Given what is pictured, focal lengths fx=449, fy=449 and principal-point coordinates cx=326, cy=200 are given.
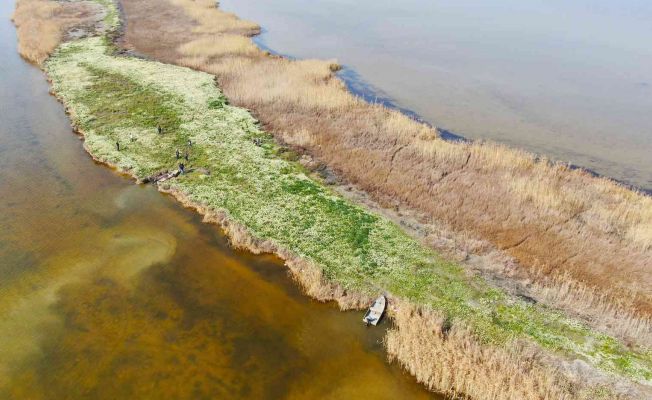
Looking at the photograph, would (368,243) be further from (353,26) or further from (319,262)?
(353,26)

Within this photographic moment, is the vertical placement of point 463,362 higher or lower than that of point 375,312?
higher

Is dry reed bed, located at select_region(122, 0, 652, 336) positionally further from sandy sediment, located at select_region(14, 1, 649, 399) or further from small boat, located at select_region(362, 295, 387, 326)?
small boat, located at select_region(362, 295, 387, 326)

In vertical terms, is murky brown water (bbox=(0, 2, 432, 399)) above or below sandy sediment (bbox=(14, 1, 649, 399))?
below

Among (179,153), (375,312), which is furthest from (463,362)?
(179,153)

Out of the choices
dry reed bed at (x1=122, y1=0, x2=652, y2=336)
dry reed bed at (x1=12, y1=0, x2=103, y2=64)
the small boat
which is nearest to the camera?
the small boat

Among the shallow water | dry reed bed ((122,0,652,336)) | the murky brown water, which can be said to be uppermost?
the shallow water

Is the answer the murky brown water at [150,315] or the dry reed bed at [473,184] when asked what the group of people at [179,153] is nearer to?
the murky brown water at [150,315]

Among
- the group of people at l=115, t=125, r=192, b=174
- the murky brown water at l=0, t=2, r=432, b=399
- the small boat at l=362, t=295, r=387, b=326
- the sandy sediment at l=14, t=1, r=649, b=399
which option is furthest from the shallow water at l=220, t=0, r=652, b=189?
the murky brown water at l=0, t=2, r=432, b=399

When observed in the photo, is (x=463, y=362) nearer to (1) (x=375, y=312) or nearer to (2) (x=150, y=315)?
(1) (x=375, y=312)
